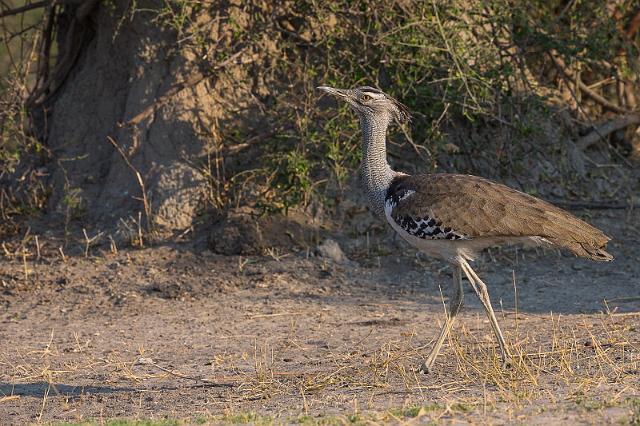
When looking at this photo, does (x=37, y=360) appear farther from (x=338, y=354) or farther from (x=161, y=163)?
(x=161, y=163)

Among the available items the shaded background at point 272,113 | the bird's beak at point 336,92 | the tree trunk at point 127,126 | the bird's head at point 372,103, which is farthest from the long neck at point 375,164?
the tree trunk at point 127,126

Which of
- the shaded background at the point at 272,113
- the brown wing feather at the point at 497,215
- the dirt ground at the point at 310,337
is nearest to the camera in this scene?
the dirt ground at the point at 310,337

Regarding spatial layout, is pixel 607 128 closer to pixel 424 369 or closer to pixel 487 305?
pixel 487 305

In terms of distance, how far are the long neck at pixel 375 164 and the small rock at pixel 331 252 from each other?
6.56 feet

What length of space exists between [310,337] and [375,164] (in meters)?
1.20

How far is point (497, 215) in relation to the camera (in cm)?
523

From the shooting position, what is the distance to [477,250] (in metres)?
5.39

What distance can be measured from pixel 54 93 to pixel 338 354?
14.4 ft

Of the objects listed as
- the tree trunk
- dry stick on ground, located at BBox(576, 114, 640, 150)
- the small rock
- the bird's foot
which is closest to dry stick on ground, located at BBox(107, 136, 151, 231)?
the tree trunk

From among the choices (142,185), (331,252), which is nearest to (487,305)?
(331,252)

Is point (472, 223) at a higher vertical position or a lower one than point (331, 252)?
higher

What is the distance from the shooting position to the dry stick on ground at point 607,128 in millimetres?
9164

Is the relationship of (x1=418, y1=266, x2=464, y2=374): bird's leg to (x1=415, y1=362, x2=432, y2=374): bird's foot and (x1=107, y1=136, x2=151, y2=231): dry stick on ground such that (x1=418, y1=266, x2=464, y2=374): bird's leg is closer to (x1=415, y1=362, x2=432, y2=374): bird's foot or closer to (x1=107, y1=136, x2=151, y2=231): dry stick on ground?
(x1=415, y1=362, x2=432, y2=374): bird's foot

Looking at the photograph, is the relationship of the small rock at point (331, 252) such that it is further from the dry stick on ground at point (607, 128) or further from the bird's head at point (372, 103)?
the dry stick on ground at point (607, 128)
